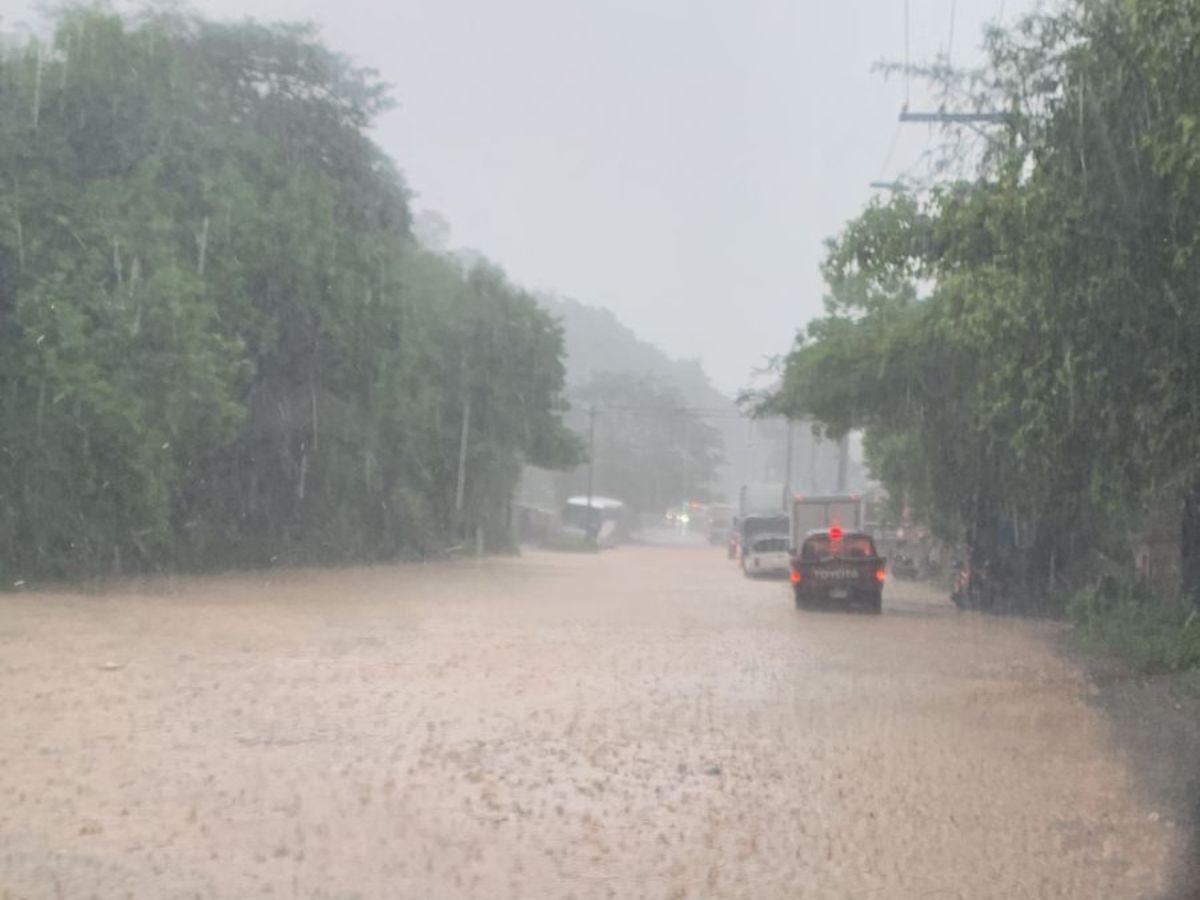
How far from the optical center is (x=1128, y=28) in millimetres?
10930

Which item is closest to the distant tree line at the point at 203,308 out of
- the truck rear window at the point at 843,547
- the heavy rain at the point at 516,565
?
the heavy rain at the point at 516,565

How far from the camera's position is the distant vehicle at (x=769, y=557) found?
143 feet

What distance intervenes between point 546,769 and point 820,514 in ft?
107

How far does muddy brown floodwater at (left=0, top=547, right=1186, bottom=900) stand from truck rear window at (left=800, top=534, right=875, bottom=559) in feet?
23.1

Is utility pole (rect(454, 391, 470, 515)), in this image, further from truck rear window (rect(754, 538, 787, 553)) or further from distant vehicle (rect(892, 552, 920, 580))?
distant vehicle (rect(892, 552, 920, 580))

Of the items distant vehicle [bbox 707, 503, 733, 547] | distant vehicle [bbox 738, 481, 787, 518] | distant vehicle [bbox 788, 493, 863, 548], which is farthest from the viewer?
distant vehicle [bbox 707, 503, 733, 547]

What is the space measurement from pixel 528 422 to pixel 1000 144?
35029 mm

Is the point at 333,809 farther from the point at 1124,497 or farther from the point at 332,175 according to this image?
the point at 332,175

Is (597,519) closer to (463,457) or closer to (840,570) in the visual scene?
(463,457)

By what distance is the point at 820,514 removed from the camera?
139 ft

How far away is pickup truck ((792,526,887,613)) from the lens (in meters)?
27.8

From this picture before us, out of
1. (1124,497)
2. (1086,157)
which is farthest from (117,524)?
(1086,157)

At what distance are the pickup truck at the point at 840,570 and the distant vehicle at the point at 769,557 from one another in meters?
15.1

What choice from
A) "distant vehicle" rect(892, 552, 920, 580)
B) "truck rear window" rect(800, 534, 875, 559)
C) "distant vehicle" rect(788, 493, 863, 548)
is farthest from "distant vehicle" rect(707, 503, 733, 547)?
"truck rear window" rect(800, 534, 875, 559)
